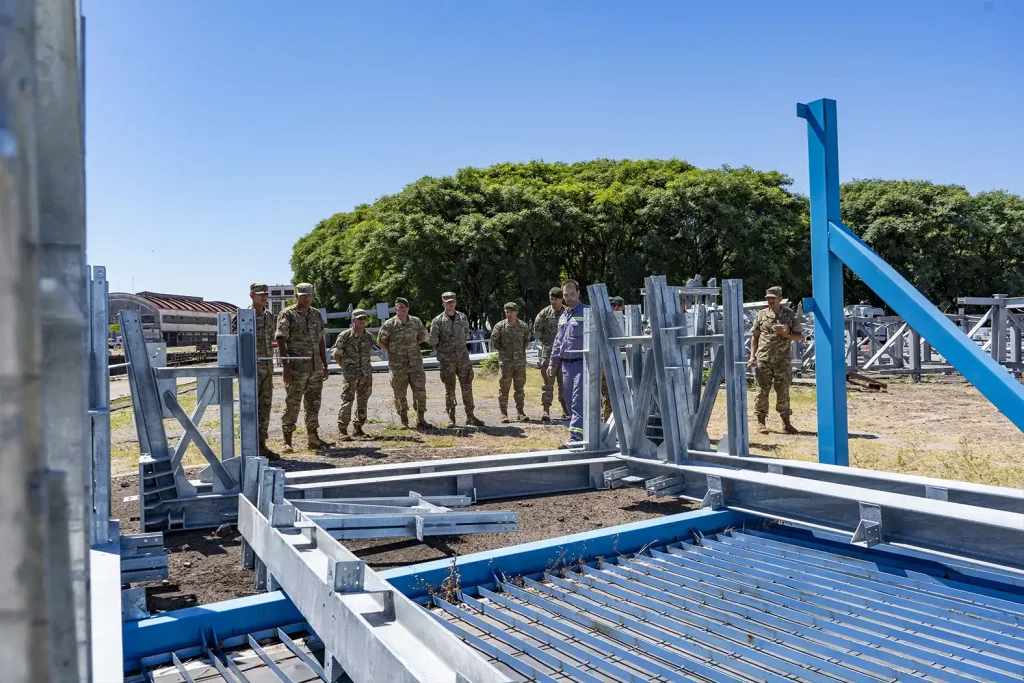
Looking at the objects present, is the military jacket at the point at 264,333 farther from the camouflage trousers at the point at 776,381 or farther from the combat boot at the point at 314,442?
the camouflage trousers at the point at 776,381

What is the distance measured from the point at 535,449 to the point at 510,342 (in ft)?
12.2

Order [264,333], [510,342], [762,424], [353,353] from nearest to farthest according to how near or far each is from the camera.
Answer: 1. [264,333]
2. [762,424]
3. [353,353]
4. [510,342]

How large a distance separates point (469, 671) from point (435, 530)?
2.23m

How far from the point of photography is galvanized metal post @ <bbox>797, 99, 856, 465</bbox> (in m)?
5.57

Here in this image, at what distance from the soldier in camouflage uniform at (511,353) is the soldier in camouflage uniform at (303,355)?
3.72m

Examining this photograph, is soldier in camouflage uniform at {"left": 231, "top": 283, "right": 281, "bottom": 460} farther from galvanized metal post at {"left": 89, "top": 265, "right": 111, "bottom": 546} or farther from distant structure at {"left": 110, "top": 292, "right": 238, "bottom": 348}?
distant structure at {"left": 110, "top": 292, "right": 238, "bottom": 348}

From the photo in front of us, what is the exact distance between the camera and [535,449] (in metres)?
9.39

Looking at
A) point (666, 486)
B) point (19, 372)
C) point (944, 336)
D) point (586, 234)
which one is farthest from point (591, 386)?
point (586, 234)

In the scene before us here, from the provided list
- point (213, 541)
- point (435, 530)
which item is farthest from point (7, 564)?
point (213, 541)

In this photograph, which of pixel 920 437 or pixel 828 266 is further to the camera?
pixel 920 437

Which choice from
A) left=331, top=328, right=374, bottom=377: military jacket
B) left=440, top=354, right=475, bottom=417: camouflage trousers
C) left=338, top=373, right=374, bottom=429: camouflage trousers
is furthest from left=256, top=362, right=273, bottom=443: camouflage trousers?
left=440, top=354, right=475, bottom=417: camouflage trousers

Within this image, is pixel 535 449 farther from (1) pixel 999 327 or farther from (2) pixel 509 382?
(1) pixel 999 327

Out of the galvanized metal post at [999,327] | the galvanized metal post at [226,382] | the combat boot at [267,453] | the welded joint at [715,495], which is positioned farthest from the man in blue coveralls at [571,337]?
the galvanized metal post at [999,327]

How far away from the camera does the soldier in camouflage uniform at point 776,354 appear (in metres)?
10.9
